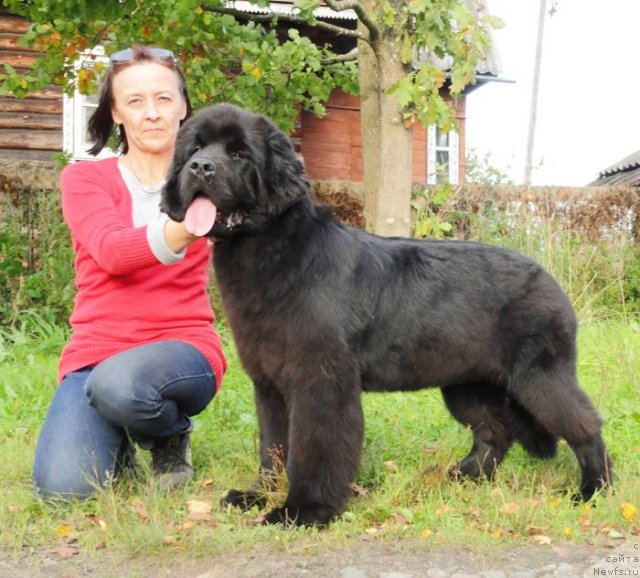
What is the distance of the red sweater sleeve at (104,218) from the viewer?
3.43 metres

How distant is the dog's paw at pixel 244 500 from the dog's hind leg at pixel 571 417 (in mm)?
1233

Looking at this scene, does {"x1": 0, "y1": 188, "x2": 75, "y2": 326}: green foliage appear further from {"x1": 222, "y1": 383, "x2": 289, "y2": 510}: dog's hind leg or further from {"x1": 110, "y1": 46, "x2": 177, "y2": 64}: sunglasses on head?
{"x1": 222, "y1": 383, "x2": 289, "y2": 510}: dog's hind leg

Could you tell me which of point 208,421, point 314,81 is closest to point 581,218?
point 314,81

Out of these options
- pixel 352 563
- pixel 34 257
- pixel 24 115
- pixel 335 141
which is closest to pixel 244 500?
pixel 352 563

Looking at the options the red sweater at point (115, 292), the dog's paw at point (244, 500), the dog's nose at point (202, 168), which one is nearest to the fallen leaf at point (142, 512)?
the dog's paw at point (244, 500)

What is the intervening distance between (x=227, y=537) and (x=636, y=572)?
145 centimetres

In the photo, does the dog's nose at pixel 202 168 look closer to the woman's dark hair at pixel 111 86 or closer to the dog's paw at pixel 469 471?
the woman's dark hair at pixel 111 86

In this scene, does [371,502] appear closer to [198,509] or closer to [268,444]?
[268,444]

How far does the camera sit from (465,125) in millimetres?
16547

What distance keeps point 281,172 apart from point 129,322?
111 cm

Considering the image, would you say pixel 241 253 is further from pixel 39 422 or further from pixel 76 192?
pixel 39 422

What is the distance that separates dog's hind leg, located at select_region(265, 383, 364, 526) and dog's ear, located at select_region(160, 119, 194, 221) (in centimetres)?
84

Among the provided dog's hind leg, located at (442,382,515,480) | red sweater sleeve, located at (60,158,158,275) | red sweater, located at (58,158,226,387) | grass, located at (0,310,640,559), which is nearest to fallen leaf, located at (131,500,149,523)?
grass, located at (0,310,640,559)

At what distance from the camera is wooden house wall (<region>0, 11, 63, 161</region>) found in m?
11.4
